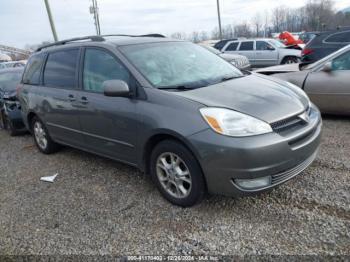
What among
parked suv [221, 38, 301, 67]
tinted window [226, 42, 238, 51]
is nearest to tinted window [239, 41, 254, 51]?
parked suv [221, 38, 301, 67]

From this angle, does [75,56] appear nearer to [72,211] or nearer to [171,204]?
[72,211]

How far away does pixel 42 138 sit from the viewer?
5598mm

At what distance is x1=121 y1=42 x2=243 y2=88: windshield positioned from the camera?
142 inches

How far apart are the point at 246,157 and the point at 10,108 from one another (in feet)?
19.4

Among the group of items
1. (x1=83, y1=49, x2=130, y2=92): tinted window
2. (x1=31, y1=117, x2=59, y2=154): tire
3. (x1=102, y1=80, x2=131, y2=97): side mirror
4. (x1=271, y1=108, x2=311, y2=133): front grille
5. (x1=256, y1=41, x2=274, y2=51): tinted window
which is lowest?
(x1=31, y1=117, x2=59, y2=154): tire

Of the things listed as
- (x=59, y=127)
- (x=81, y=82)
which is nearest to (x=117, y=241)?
(x=81, y=82)

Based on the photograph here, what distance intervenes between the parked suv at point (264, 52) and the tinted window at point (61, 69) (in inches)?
493

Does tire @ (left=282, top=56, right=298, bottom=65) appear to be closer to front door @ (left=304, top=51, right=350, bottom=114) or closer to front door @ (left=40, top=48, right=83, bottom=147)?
front door @ (left=304, top=51, right=350, bottom=114)

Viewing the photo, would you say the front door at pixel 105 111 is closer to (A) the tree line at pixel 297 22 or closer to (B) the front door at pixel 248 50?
(B) the front door at pixel 248 50

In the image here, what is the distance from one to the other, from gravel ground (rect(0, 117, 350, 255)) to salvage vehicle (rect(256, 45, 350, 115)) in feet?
4.22

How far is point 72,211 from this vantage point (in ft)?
11.7

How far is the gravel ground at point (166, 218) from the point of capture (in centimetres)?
276

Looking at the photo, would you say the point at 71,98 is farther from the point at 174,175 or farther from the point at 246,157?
the point at 246,157

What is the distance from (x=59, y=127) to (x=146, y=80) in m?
2.02
